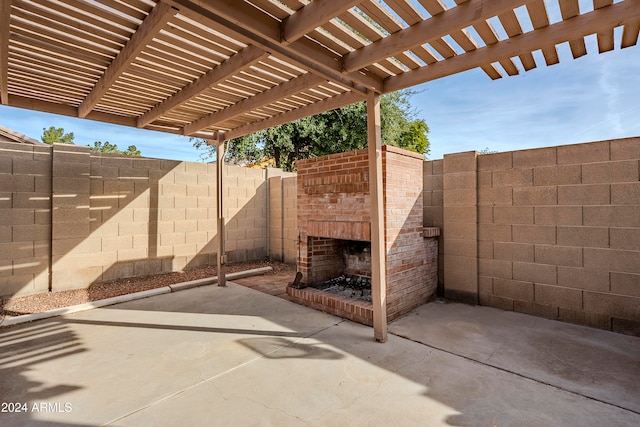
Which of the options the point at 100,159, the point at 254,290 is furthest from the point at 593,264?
the point at 100,159

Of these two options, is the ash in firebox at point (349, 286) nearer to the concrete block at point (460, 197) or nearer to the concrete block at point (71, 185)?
the concrete block at point (460, 197)

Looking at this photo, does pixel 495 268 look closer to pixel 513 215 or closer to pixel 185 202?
pixel 513 215

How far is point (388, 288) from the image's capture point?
3754mm

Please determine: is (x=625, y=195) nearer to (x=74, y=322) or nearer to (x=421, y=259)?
(x=421, y=259)

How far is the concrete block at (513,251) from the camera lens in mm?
3977

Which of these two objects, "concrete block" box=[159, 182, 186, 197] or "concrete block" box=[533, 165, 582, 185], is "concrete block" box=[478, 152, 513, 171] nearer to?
"concrete block" box=[533, 165, 582, 185]

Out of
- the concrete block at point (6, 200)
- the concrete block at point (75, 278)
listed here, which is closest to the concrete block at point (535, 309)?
the concrete block at point (75, 278)

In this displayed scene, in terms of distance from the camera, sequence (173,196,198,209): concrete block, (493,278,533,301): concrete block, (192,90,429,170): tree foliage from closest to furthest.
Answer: (493,278,533,301): concrete block
(173,196,198,209): concrete block
(192,90,429,170): tree foliage

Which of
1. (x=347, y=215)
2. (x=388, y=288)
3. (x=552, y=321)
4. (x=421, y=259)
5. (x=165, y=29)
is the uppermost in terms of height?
(x=165, y=29)

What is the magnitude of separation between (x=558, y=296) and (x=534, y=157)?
1827 millimetres

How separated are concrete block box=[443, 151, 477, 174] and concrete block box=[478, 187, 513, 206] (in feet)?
1.28

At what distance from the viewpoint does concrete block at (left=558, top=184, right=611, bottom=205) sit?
11.4 feet

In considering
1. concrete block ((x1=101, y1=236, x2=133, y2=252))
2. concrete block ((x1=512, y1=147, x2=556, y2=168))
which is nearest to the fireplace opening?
concrete block ((x1=512, y1=147, x2=556, y2=168))

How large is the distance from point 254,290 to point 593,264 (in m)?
4.83
